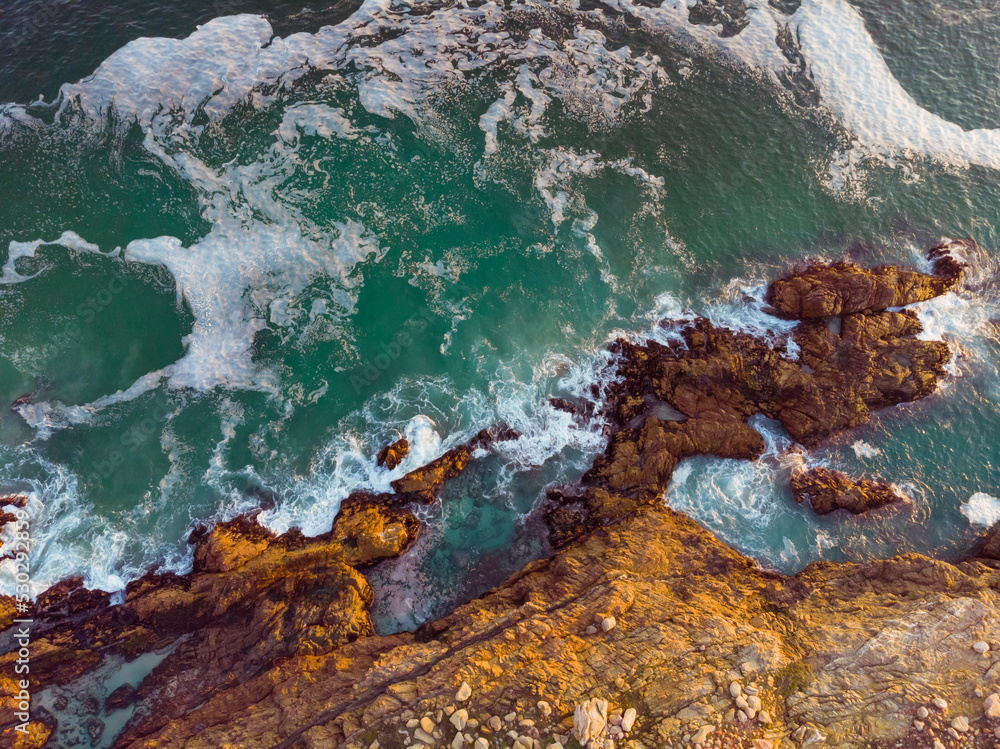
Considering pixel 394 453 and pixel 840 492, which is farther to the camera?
pixel 394 453

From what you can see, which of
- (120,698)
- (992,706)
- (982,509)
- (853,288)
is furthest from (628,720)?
(853,288)

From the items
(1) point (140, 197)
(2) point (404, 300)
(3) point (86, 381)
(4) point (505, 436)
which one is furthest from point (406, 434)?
(1) point (140, 197)

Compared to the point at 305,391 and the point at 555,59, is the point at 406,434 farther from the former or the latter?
the point at 555,59

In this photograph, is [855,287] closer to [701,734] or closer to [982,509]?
[982,509]

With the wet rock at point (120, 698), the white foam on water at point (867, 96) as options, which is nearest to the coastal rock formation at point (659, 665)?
the wet rock at point (120, 698)

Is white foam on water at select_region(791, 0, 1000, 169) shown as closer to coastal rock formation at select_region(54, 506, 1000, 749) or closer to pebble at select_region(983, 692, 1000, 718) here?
coastal rock formation at select_region(54, 506, 1000, 749)

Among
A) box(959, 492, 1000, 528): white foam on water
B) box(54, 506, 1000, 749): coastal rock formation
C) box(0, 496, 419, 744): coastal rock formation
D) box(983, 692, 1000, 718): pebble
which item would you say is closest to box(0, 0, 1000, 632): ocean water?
box(959, 492, 1000, 528): white foam on water
